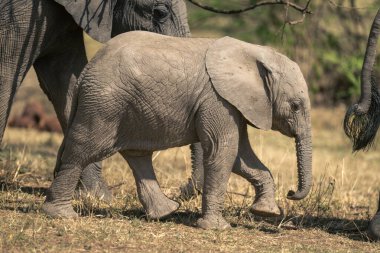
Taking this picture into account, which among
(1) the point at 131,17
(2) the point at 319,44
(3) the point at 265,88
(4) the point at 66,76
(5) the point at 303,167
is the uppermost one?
(1) the point at 131,17

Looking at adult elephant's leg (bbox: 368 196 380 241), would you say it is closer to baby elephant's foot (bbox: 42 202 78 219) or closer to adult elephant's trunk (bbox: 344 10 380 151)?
adult elephant's trunk (bbox: 344 10 380 151)

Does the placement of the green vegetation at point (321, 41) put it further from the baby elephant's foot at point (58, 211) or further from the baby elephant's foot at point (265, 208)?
the baby elephant's foot at point (58, 211)

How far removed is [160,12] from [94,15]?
1.68 feet

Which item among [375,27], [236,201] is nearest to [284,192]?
[236,201]

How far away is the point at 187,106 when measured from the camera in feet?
20.4

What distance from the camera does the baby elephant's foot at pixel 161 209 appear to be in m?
6.52

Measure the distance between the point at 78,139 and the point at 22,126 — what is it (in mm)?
6293

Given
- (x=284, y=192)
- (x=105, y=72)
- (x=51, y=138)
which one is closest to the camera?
(x=105, y=72)

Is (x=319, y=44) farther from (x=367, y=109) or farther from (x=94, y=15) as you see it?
(x=367, y=109)

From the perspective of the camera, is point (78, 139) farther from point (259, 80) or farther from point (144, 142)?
point (259, 80)

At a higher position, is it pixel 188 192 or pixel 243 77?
pixel 243 77

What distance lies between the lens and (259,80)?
20.8ft

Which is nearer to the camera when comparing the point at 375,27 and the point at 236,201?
the point at 375,27

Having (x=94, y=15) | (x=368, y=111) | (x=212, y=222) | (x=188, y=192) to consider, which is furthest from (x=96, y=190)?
(x=368, y=111)
